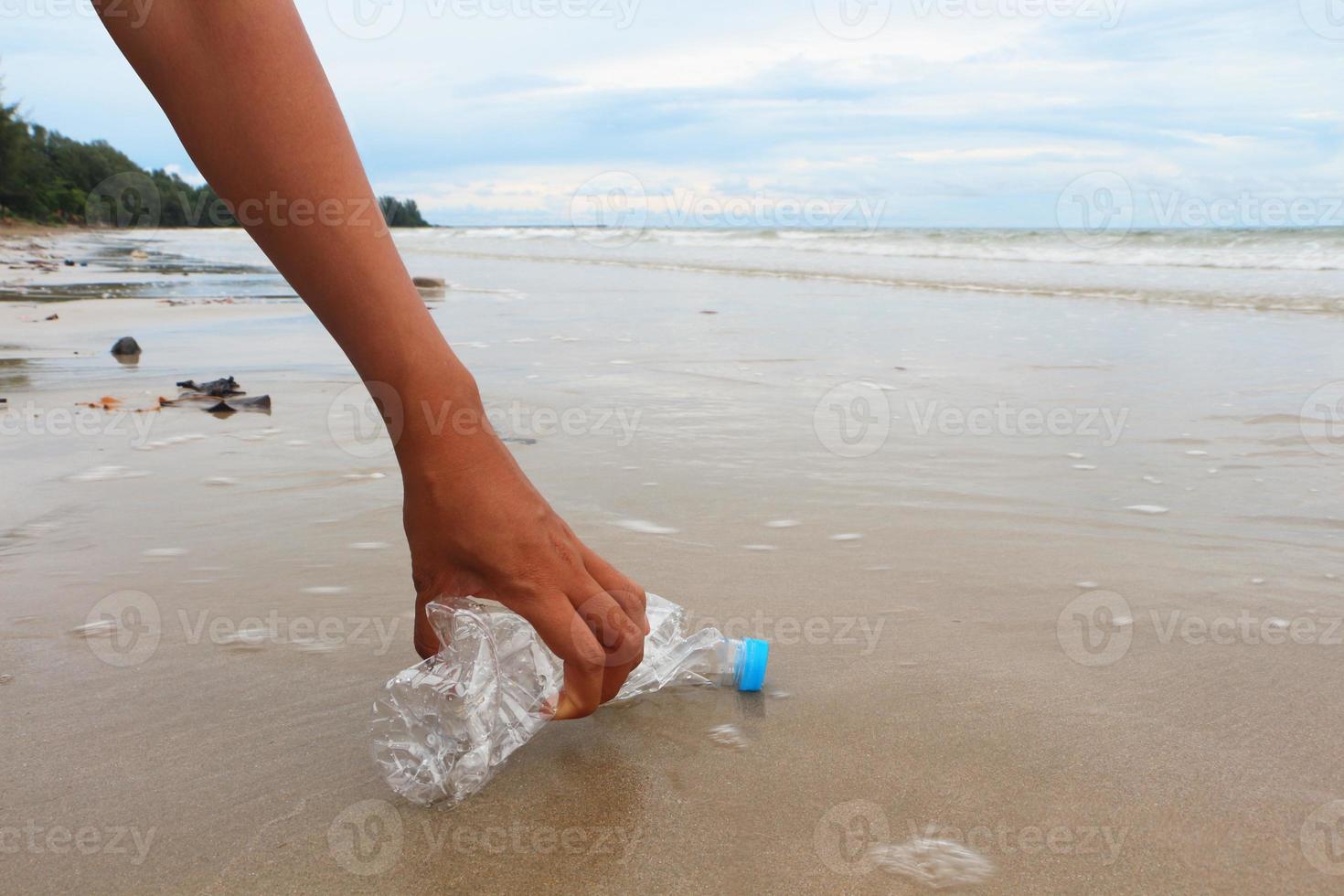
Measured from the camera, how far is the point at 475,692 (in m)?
1.39

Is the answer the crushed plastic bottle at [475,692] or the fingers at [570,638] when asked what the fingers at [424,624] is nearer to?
the crushed plastic bottle at [475,692]

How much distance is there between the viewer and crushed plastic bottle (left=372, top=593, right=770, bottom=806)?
126cm

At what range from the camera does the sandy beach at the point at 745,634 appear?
1.13 meters

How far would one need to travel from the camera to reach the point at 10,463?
2752 mm

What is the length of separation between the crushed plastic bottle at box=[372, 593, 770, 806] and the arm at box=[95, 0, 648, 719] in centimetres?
6

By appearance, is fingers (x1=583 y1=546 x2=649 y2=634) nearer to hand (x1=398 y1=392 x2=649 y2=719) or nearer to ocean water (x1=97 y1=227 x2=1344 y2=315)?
hand (x1=398 y1=392 x2=649 y2=719)

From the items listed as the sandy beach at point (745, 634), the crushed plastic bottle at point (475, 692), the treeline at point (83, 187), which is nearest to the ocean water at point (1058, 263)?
the sandy beach at point (745, 634)

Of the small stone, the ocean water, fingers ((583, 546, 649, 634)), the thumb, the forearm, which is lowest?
the thumb

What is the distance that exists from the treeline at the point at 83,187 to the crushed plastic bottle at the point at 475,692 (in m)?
30.2

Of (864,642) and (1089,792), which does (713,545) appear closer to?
(864,642)

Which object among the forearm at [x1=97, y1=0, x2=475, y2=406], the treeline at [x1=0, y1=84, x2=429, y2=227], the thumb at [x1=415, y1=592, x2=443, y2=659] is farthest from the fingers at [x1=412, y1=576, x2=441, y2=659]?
the treeline at [x1=0, y1=84, x2=429, y2=227]

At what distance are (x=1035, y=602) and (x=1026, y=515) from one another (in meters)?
0.65

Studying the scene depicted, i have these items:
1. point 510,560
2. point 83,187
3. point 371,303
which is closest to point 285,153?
point 371,303

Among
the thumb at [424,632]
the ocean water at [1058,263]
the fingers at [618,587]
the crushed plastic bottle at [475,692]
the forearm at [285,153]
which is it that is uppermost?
the ocean water at [1058,263]
